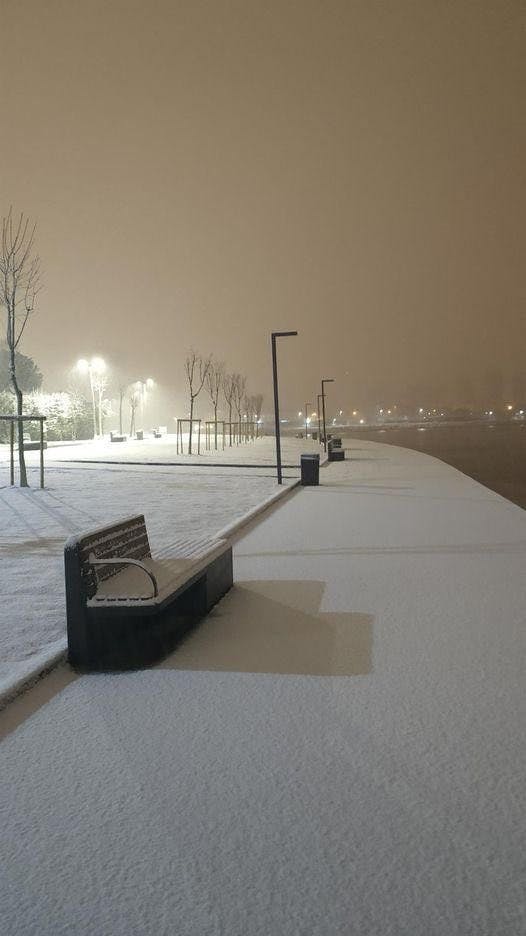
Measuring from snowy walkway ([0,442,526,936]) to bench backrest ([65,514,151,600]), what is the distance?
652mm

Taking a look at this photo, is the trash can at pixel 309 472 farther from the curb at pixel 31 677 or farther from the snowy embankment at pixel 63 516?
the curb at pixel 31 677

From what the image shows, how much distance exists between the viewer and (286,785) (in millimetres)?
3338

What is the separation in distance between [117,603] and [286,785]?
1.94 m

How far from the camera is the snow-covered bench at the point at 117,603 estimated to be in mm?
4938

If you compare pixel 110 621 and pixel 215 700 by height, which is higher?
pixel 110 621

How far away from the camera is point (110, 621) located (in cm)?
503

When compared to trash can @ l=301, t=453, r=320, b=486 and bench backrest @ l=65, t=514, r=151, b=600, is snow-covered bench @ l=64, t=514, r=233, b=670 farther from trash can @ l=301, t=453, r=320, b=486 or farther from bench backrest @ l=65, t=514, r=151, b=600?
→ trash can @ l=301, t=453, r=320, b=486

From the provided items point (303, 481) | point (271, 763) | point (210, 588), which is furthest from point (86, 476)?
point (271, 763)

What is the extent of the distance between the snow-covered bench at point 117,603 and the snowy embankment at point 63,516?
0.29 metres

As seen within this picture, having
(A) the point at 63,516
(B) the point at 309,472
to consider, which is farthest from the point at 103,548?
(B) the point at 309,472

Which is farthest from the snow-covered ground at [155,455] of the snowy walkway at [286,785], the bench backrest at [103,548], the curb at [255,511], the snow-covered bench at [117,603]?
the snowy walkway at [286,785]

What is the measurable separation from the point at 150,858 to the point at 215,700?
63.5 inches

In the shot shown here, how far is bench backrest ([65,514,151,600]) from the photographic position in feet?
16.2

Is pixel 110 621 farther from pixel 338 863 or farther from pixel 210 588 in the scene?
pixel 338 863
